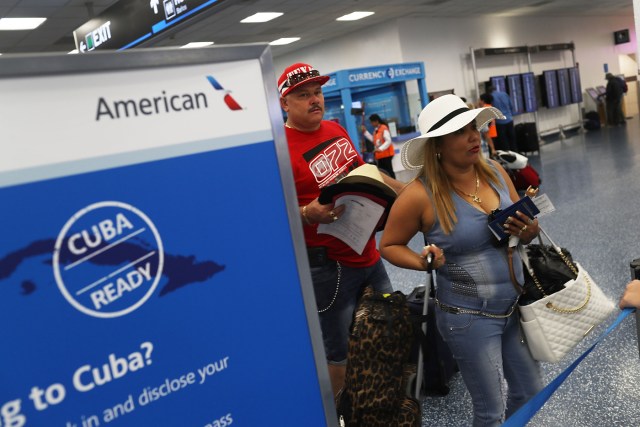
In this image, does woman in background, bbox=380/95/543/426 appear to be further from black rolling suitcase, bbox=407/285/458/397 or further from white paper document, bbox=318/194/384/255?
black rolling suitcase, bbox=407/285/458/397

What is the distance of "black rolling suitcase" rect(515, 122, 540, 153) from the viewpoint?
A: 49.9 ft

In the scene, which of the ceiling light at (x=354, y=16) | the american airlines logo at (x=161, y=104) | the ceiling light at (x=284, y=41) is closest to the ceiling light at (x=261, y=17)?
the ceiling light at (x=354, y=16)

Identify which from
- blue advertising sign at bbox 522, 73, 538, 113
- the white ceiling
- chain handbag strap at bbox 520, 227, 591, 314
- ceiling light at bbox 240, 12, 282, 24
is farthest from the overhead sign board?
blue advertising sign at bbox 522, 73, 538, 113

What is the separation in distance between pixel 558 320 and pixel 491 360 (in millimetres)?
280

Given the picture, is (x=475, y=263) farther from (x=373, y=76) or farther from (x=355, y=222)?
(x=373, y=76)

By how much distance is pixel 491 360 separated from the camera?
208cm

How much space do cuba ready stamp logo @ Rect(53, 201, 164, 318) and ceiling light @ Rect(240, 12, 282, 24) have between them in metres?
12.0

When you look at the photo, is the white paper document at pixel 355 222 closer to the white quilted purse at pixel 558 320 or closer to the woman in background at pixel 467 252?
the woman in background at pixel 467 252

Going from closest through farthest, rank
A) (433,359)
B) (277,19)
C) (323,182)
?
1. (323,182)
2. (433,359)
3. (277,19)

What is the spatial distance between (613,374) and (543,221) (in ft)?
12.5

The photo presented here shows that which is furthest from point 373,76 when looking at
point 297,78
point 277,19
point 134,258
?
point 134,258

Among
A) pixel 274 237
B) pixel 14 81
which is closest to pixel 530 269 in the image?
pixel 274 237

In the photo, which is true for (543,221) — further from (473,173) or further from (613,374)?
(473,173)

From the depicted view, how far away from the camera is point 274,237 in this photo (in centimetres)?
115
